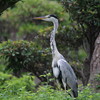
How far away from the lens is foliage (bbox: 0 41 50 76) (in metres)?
12.0

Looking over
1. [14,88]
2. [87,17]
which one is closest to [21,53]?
[87,17]

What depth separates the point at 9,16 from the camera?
2369cm

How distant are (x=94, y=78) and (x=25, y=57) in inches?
107

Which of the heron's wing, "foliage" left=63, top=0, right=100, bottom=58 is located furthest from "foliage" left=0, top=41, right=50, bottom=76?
the heron's wing

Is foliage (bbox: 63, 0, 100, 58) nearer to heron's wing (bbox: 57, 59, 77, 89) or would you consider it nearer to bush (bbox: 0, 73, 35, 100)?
heron's wing (bbox: 57, 59, 77, 89)

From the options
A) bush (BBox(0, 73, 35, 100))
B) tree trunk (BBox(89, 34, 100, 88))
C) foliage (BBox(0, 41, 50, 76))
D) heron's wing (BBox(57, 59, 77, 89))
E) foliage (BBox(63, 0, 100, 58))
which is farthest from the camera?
foliage (BBox(0, 41, 50, 76))

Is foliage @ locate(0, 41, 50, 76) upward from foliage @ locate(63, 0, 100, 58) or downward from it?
downward

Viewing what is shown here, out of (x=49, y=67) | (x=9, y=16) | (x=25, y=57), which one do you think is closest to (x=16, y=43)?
(x=25, y=57)

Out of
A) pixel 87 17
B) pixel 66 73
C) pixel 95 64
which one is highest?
pixel 87 17

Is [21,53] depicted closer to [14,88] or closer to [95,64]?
[95,64]

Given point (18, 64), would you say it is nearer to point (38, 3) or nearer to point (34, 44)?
point (34, 44)

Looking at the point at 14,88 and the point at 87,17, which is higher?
the point at 87,17

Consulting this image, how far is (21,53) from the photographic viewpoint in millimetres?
12180

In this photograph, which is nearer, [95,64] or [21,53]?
[95,64]
